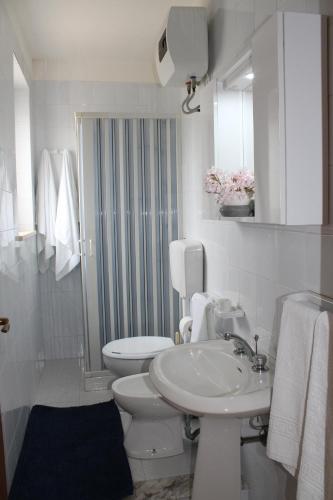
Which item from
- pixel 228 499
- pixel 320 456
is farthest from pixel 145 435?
pixel 320 456

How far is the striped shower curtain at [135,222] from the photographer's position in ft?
10.2

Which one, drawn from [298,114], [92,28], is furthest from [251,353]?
[92,28]

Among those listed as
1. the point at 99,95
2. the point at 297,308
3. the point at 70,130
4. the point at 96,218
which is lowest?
the point at 297,308

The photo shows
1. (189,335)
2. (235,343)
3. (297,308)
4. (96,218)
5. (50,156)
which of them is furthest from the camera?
(50,156)

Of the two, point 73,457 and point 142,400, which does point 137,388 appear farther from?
point 73,457

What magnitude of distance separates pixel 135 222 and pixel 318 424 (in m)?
A: 2.23

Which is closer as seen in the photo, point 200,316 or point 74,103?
point 200,316

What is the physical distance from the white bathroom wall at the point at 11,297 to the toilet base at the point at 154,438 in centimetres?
62

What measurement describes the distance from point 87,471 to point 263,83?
77.7 inches

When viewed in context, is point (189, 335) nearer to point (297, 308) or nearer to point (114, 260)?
point (114, 260)

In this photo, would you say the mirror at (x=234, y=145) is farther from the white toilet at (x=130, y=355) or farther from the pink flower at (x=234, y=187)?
the white toilet at (x=130, y=355)

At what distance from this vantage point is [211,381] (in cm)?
177

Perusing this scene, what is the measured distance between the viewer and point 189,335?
2.66 m

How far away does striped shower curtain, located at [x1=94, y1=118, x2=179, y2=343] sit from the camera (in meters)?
3.10
